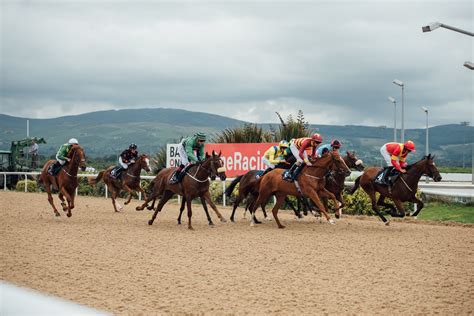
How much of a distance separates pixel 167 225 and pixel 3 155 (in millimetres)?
24760

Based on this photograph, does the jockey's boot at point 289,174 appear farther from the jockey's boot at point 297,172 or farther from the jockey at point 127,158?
the jockey at point 127,158

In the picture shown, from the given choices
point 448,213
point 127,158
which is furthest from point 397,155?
point 127,158

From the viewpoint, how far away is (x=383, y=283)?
713 cm

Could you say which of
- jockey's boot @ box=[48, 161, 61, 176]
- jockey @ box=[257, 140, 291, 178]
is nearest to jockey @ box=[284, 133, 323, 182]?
jockey @ box=[257, 140, 291, 178]

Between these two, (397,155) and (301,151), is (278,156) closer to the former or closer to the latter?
(301,151)

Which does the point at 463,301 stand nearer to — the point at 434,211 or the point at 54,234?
the point at 54,234

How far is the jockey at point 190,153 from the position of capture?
1388 cm

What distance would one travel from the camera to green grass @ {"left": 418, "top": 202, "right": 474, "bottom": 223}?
15227 mm

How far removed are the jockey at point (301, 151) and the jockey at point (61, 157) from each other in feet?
18.6

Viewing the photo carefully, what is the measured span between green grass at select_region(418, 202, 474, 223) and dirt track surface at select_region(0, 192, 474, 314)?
1.19 metres

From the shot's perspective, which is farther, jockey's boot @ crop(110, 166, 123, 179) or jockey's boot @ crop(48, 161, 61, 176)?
Result: jockey's boot @ crop(110, 166, 123, 179)

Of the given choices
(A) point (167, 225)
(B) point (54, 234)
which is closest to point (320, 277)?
(B) point (54, 234)

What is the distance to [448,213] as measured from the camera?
16000mm

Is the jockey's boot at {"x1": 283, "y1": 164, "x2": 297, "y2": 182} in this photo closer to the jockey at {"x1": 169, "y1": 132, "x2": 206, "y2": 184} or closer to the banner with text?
the jockey at {"x1": 169, "y1": 132, "x2": 206, "y2": 184}
